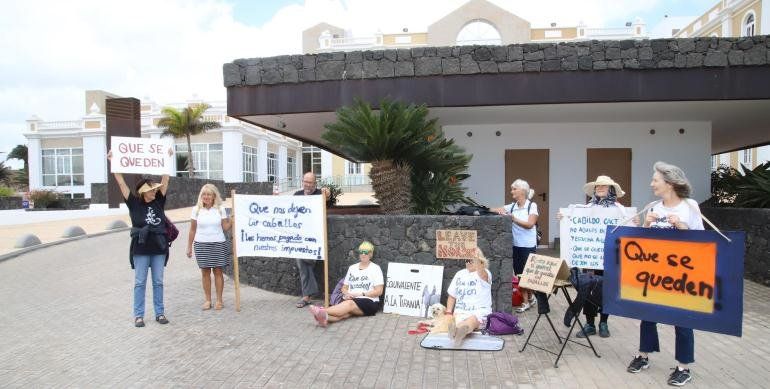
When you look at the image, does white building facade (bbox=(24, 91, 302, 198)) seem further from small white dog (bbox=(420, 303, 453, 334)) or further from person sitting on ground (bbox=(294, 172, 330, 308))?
small white dog (bbox=(420, 303, 453, 334))

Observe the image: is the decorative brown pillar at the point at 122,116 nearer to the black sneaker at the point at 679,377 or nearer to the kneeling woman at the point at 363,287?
the kneeling woman at the point at 363,287

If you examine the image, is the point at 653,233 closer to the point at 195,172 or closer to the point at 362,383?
the point at 362,383

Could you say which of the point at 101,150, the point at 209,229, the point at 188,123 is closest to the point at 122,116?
the point at 188,123

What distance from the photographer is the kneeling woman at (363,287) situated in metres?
6.45

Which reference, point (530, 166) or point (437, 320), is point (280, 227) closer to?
point (437, 320)

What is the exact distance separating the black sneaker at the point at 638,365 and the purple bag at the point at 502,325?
1.30 meters

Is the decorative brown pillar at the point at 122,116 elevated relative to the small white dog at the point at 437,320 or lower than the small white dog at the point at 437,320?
elevated

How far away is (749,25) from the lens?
28.3 m

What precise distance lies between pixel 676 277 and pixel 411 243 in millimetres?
3329

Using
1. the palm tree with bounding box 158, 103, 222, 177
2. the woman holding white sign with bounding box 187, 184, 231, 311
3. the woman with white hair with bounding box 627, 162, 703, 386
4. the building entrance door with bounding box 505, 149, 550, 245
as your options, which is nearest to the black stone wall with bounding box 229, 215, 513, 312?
the woman holding white sign with bounding box 187, 184, 231, 311

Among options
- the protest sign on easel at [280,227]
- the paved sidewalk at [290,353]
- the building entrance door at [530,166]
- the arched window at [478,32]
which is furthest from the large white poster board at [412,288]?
the arched window at [478,32]

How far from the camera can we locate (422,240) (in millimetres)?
6828

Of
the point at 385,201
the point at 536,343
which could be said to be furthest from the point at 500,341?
the point at 385,201

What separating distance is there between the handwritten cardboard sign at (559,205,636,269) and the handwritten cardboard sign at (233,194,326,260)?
3.15 meters
